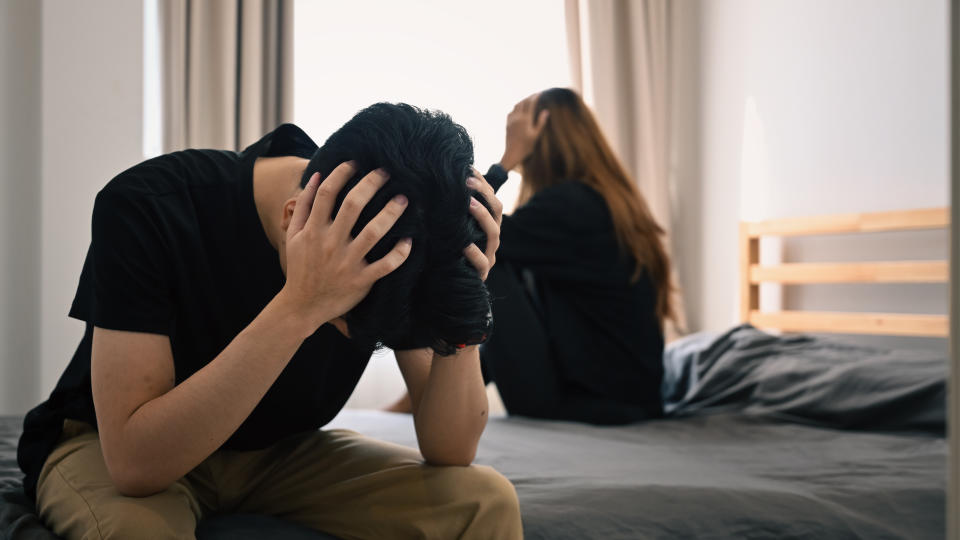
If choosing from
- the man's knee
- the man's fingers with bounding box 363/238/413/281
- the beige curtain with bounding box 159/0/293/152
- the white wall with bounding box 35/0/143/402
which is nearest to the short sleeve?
the man's fingers with bounding box 363/238/413/281

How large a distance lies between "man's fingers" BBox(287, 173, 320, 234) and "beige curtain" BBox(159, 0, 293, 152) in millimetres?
2010

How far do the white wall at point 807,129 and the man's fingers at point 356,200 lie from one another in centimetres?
143

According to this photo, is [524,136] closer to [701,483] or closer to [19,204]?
[701,483]

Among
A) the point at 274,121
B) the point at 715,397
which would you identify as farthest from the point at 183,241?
the point at 274,121

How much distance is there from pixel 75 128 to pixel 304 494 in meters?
1.82

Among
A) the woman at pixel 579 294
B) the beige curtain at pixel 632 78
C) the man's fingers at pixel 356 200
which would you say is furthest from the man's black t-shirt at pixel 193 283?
the beige curtain at pixel 632 78

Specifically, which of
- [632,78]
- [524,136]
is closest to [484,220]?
[524,136]

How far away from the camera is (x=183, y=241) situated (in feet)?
2.77

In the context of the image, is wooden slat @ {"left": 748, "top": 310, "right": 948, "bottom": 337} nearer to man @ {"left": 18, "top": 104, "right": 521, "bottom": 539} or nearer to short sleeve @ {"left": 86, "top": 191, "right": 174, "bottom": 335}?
man @ {"left": 18, "top": 104, "right": 521, "bottom": 539}

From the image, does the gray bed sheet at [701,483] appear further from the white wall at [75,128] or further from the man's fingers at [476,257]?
the white wall at [75,128]

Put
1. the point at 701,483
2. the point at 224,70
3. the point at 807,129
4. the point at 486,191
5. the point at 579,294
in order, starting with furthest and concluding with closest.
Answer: the point at 224,70 → the point at 807,129 → the point at 579,294 → the point at 701,483 → the point at 486,191

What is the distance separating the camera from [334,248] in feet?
2.33

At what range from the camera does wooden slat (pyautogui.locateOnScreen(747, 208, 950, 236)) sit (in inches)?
79.2

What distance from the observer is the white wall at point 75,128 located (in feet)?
7.50
